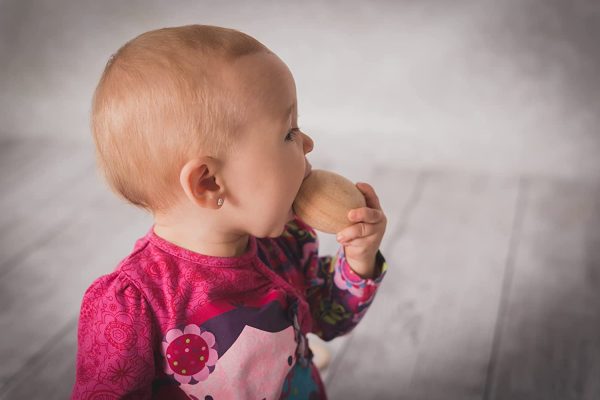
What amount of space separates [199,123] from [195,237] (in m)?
0.12

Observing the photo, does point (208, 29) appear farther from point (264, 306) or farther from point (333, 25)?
point (333, 25)

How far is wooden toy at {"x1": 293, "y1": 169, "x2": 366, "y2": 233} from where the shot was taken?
2.23 feet

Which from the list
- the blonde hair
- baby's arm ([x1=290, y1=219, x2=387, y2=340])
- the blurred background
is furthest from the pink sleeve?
the blurred background

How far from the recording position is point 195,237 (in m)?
0.68

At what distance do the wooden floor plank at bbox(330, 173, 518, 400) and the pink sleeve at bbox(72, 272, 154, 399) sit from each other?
1.39 feet

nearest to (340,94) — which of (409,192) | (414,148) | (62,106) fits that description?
(414,148)

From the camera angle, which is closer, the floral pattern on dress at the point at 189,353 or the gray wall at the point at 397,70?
the floral pattern on dress at the point at 189,353

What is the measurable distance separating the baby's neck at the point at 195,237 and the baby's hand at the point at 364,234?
0.11 m

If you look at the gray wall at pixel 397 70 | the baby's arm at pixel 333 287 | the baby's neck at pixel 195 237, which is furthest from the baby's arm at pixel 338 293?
the gray wall at pixel 397 70

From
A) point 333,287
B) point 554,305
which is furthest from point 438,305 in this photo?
point 333,287

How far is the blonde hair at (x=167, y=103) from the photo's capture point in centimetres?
59

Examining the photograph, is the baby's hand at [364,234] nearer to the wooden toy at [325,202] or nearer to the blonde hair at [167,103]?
the wooden toy at [325,202]

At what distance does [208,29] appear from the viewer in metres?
0.62

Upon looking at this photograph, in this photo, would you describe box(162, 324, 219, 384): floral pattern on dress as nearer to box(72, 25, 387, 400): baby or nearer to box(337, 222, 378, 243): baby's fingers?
box(72, 25, 387, 400): baby
